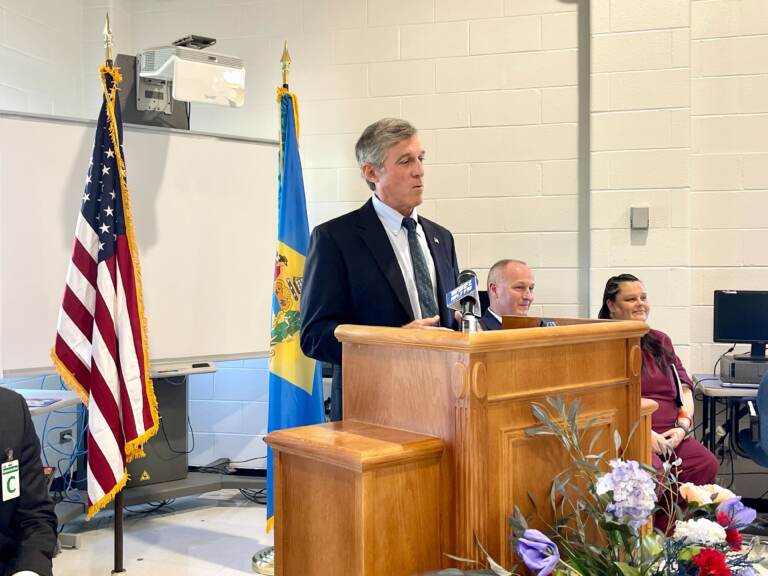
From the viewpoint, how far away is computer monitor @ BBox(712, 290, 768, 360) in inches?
165

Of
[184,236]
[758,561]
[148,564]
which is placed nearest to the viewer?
[758,561]

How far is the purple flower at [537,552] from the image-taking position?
1.23 metres

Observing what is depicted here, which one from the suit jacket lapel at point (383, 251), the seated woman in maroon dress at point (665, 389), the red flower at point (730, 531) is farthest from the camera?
the seated woman in maroon dress at point (665, 389)

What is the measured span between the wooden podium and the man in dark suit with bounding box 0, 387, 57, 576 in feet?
1.89

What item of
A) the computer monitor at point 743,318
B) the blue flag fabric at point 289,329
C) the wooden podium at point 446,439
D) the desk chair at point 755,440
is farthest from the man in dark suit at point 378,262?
the computer monitor at point 743,318

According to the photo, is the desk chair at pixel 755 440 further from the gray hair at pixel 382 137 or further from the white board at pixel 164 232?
the white board at pixel 164 232

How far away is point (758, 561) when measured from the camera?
1.23 m

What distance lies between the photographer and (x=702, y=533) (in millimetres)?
1247

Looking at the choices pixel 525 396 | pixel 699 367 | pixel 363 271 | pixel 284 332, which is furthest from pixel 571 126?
pixel 525 396

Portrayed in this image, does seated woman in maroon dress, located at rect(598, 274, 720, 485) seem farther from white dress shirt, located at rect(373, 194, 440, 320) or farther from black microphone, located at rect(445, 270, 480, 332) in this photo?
black microphone, located at rect(445, 270, 480, 332)

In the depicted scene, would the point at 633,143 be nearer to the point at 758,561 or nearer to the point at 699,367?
the point at 699,367

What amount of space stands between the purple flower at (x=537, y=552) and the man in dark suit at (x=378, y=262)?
36.7 inches

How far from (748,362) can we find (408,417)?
309 centimetres

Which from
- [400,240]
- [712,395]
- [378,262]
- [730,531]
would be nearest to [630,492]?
[730,531]
